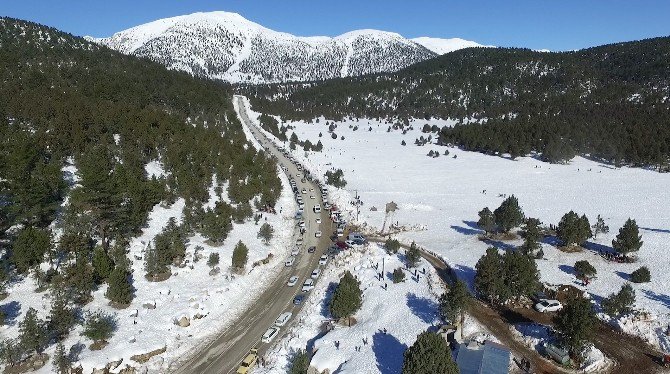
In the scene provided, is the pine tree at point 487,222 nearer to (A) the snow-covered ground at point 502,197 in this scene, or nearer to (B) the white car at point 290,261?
(A) the snow-covered ground at point 502,197

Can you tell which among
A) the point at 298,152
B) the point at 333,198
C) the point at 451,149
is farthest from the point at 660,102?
the point at 333,198

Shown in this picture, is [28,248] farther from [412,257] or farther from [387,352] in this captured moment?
[412,257]

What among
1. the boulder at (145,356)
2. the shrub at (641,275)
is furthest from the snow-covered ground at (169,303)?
the shrub at (641,275)

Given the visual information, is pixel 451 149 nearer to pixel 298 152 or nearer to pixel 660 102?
pixel 298 152

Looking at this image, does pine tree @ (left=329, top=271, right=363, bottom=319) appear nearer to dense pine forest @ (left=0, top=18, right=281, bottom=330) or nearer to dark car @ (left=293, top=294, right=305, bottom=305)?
dark car @ (left=293, top=294, right=305, bottom=305)

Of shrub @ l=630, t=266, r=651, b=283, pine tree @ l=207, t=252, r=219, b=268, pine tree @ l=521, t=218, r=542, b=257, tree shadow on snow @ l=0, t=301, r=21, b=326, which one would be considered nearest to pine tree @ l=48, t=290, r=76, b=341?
tree shadow on snow @ l=0, t=301, r=21, b=326

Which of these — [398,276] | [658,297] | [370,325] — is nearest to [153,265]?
[370,325]
